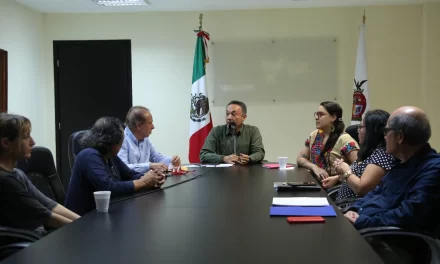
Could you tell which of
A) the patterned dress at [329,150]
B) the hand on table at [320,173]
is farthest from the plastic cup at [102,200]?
the patterned dress at [329,150]

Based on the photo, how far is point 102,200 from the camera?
2.03m

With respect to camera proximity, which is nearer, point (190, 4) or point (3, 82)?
point (3, 82)

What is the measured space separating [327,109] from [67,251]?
2.90 m

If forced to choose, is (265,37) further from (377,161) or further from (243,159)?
(377,161)

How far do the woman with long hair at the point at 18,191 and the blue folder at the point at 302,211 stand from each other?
1070mm

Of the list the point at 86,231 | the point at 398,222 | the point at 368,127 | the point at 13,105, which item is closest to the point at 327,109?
the point at 368,127

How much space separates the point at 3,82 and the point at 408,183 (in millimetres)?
4368

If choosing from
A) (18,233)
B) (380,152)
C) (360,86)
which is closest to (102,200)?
(18,233)

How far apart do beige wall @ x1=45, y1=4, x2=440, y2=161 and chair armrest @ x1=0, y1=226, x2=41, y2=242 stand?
3.83m

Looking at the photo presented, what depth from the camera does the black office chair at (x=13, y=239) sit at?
1.86 metres

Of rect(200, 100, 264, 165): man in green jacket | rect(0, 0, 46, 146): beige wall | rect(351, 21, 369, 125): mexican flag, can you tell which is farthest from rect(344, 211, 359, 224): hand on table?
rect(0, 0, 46, 146): beige wall

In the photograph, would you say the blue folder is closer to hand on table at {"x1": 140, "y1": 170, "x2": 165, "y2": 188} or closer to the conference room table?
the conference room table

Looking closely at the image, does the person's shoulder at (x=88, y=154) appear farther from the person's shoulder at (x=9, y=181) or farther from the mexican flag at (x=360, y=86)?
the mexican flag at (x=360, y=86)

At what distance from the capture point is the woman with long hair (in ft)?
6.61
